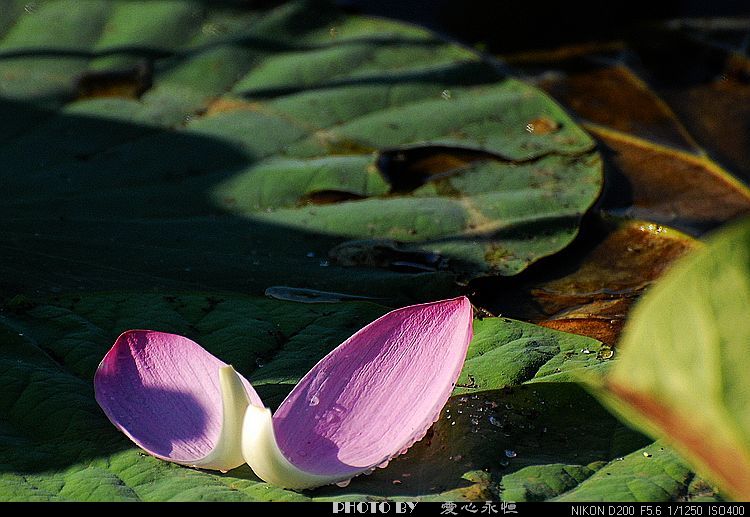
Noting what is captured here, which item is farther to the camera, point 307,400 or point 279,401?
point 279,401

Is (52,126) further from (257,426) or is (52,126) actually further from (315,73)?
(257,426)

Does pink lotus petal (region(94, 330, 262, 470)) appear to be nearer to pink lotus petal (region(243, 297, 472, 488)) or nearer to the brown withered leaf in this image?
pink lotus petal (region(243, 297, 472, 488))

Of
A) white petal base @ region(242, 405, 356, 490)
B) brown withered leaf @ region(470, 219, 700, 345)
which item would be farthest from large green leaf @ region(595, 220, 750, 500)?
brown withered leaf @ region(470, 219, 700, 345)

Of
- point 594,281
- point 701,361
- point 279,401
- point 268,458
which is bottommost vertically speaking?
point 594,281

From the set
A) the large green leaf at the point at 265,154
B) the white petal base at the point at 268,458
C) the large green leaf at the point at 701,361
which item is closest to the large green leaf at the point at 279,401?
the white petal base at the point at 268,458

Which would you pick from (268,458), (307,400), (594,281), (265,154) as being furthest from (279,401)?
(265,154)

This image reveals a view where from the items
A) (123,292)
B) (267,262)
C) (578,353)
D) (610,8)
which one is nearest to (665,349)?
(578,353)

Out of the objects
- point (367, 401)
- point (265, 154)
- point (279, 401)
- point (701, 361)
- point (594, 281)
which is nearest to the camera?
point (701, 361)

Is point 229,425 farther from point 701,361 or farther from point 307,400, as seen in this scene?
point 701,361
